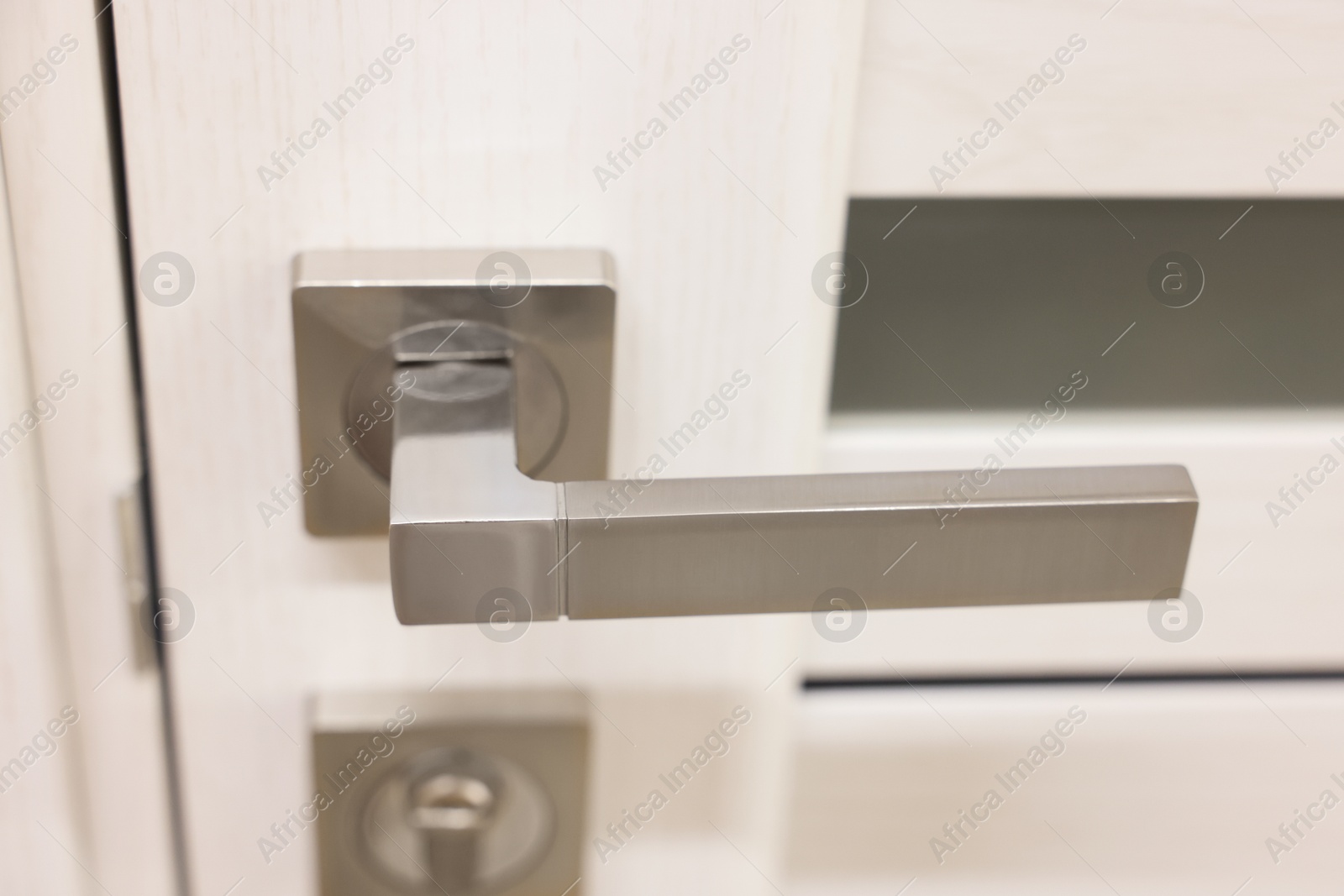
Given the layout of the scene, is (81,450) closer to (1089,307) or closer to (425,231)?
(425,231)

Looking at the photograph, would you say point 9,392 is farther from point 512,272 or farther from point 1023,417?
point 1023,417

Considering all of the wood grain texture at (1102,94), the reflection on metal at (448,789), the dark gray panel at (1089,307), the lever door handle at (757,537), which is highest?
the wood grain texture at (1102,94)

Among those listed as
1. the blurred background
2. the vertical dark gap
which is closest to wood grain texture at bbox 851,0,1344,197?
the blurred background

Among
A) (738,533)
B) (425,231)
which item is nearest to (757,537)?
(738,533)

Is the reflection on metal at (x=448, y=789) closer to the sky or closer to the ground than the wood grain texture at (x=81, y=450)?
closer to the ground

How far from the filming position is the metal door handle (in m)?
0.24

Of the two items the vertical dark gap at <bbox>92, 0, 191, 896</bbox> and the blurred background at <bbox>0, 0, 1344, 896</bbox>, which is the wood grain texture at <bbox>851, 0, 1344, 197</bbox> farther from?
the vertical dark gap at <bbox>92, 0, 191, 896</bbox>

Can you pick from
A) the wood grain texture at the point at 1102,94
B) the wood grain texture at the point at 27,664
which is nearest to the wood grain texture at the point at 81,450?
the wood grain texture at the point at 27,664

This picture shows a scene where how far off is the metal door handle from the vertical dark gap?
0.15 ft

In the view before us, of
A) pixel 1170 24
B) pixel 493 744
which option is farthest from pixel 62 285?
pixel 1170 24

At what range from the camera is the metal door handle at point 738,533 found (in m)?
0.24

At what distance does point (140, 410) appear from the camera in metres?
0.29

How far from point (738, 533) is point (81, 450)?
0.56 feet

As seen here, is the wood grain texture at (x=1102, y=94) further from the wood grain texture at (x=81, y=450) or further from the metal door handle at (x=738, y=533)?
the wood grain texture at (x=81, y=450)
